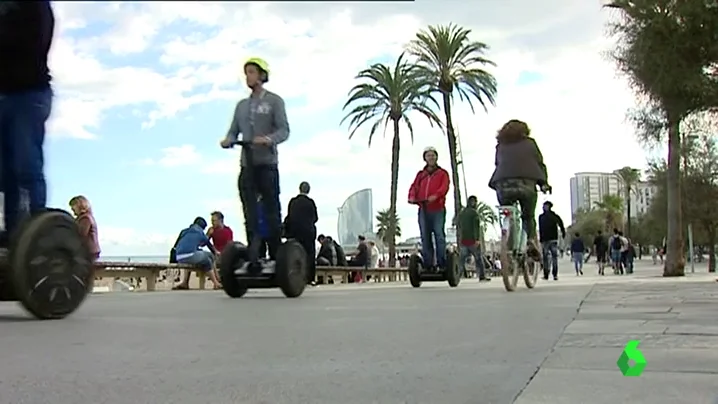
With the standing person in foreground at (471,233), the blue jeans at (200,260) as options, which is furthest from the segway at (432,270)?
the standing person in foreground at (471,233)

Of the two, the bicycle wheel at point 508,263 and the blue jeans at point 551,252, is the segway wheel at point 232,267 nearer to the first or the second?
the bicycle wheel at point 508,263

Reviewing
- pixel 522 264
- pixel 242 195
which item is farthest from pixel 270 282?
pixel 522 264

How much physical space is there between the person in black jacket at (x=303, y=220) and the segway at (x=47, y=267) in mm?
7484

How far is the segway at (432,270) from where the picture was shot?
12438 mm

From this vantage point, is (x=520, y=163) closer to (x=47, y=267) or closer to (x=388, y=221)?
(x=47, y=267)

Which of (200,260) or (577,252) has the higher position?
(577,252)

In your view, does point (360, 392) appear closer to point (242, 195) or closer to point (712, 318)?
point (712, 318)

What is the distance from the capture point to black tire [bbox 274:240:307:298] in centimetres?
802

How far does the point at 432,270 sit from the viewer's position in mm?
12508

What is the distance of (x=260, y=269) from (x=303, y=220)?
15.9 feet

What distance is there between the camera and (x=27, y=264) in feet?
15.8

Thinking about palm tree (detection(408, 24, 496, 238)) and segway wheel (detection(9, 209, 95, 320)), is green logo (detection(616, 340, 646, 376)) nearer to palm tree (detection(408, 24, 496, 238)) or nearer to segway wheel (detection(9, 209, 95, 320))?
palm tree (detection(408, 24, 496, 238))

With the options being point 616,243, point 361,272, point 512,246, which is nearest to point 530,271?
point 512,246

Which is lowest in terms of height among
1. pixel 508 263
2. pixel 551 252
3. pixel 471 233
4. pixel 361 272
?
pixel 361 272
